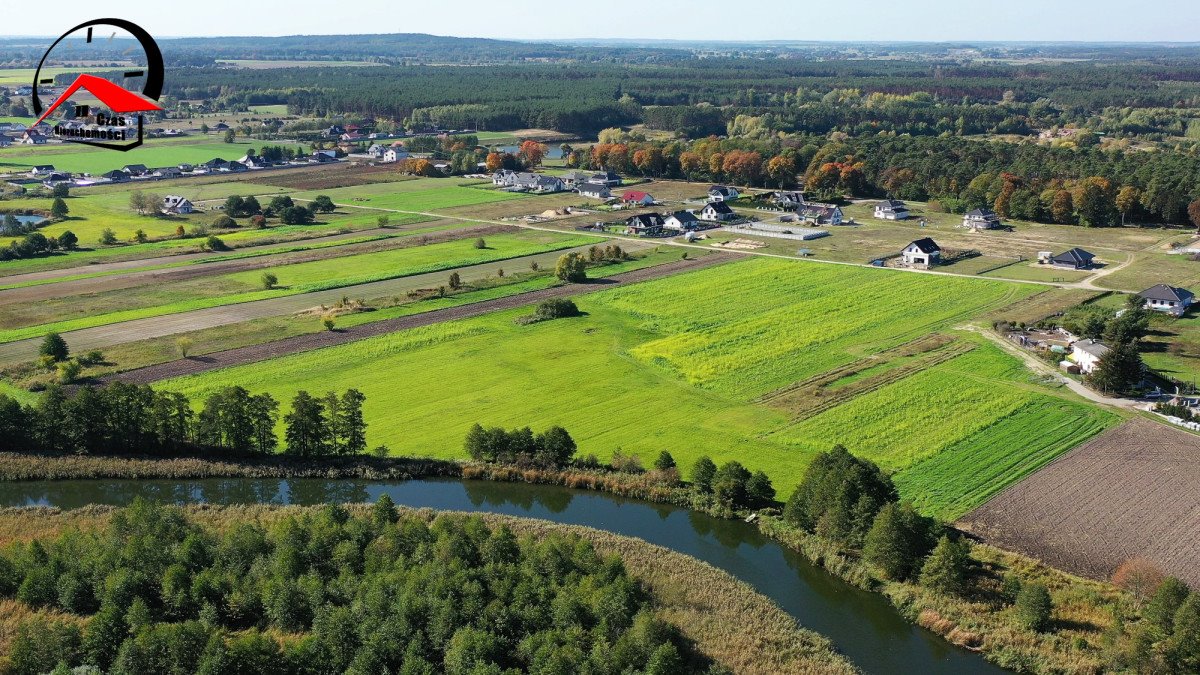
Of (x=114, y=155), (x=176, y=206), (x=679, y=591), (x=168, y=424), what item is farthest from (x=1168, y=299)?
(x=114, y=155)

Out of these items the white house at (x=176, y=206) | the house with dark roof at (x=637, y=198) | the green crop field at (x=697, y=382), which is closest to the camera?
the green crop field at (x=697, y=382)

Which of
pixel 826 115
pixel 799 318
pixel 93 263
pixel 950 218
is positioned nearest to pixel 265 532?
pixel 799 318

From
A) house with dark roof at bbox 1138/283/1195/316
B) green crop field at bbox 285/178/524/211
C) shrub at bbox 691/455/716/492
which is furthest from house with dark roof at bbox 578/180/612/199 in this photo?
shrub at bbox 691/455/716/492

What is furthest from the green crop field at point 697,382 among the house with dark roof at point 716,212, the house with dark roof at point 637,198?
the house with dark roof at point 637,198

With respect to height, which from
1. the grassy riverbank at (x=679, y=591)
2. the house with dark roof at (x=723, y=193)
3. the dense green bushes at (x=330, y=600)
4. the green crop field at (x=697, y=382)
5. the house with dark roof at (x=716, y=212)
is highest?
the house with dark roof at (x=723, y=193)

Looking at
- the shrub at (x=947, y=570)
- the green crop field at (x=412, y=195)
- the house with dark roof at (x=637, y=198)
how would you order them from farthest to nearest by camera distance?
the green crop field at (x=412, y=195), the house with dark roof at (x=637, y=198), the shrub at (x=947, y=570)

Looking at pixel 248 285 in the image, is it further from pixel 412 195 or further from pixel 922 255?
pixel 922 255

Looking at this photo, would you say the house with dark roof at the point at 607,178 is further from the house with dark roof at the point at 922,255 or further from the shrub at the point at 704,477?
the shrub at the point at 704,477
